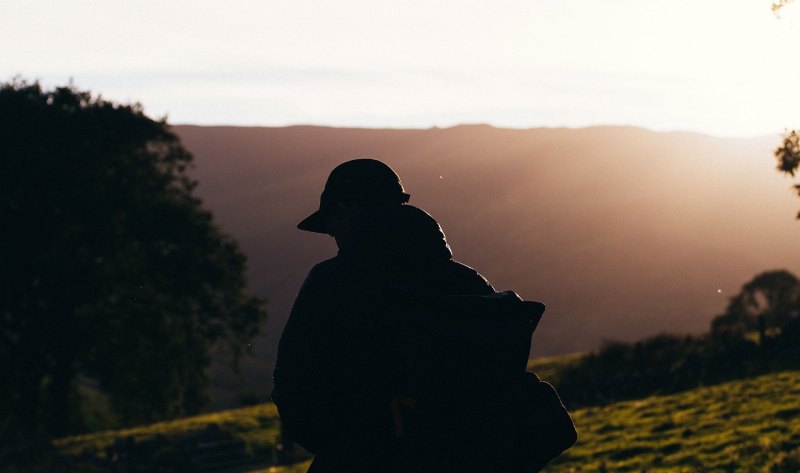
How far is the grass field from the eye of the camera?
705 inches

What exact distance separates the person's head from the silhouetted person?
0.31 feet

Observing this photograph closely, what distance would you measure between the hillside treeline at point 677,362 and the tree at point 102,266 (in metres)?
12.8

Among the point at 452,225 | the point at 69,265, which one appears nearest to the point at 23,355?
the point at 69,265

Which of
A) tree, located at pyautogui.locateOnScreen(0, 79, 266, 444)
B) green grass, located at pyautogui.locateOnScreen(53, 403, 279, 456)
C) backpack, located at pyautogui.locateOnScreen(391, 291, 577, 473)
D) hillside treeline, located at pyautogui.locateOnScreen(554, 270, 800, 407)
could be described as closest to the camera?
backpack, located at pyautogui.locateOnScreen(391, 291, 577, 473)

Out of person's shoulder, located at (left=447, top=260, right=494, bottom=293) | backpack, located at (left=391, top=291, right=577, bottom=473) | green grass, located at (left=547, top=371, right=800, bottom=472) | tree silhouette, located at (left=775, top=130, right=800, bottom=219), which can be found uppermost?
tree silhouette, located at (left=775, top=130, right=800, bottom=219)

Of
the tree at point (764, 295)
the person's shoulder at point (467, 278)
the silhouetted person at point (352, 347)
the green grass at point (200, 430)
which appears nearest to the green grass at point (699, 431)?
the person's shoulder at point (467, 278)

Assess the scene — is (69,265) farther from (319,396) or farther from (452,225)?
(452,225)

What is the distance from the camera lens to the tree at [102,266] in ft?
115

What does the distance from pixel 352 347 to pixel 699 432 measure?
65.5ft

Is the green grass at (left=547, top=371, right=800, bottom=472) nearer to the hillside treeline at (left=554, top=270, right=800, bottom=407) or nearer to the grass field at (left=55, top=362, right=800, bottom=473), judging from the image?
the grass field at (left=55, top=362, right=800, bottom=473)

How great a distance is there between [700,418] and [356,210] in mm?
21996

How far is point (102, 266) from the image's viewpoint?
35.6 meters

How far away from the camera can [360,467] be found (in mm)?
4266

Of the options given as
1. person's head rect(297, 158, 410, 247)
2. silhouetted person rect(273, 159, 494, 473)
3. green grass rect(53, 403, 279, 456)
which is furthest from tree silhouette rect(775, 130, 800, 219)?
green grass rect(53, 403, 279, 456)
